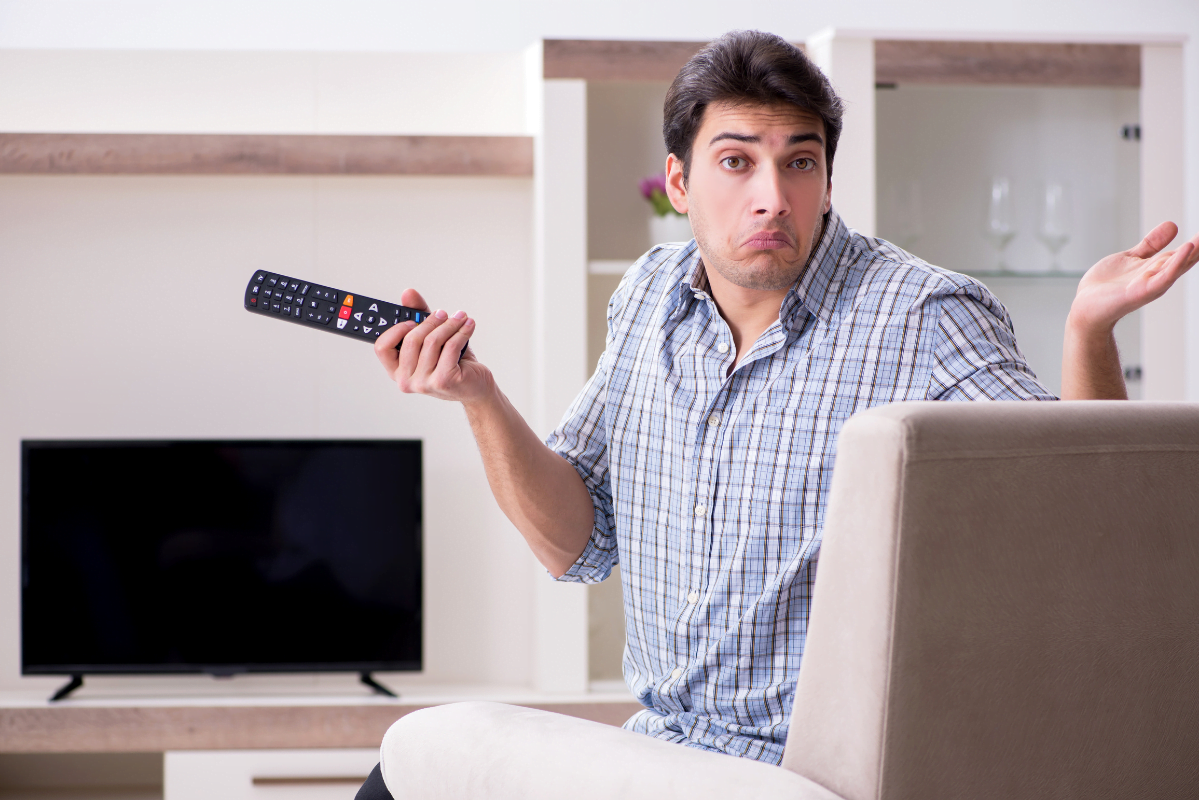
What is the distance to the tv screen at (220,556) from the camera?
8.07ft

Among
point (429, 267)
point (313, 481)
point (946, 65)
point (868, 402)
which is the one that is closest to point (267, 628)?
point (313, 481)

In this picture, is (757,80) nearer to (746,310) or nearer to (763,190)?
(763,190)

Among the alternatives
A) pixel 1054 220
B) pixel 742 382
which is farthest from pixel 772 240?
pixel 1054 220

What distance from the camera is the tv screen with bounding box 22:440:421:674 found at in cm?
246

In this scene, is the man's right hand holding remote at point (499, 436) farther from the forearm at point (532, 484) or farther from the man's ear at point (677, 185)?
the man's ear at point (677, 185)

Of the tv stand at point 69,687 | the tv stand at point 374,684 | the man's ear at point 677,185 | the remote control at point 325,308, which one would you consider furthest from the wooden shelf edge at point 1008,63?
the tv stand at point 69,687

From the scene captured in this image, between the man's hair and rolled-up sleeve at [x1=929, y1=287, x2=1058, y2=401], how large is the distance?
0.80ft

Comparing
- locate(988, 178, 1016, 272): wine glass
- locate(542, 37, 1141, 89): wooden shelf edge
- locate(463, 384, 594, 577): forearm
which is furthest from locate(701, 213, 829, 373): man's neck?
locate(988, 178, 1016, 272): wine glass

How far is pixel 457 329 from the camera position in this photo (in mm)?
1053

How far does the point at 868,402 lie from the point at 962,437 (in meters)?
0.44

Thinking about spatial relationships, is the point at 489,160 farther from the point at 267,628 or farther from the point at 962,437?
the point at 962,437

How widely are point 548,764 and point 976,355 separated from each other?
56cm

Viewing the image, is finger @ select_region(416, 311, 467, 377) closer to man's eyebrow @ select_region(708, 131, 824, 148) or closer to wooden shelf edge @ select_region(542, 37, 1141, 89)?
man's eyebrow @ select_region(708, 131, 824, 148)

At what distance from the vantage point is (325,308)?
3.70ft
